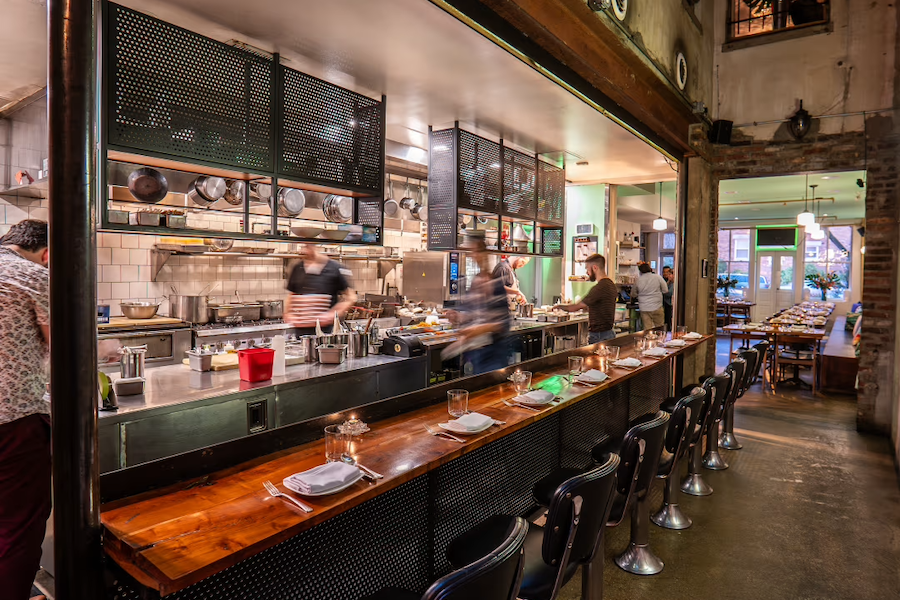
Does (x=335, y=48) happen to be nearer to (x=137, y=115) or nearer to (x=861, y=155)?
(x=137, y=115)

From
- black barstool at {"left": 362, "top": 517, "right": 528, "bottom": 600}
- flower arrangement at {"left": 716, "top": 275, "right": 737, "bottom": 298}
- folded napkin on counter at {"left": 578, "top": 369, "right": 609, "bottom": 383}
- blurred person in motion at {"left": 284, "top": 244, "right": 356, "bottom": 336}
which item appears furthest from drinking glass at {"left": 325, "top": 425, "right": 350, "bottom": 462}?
flower arrangement at {"left": 716, "top": 275, "right": 737, "bottom": 298}

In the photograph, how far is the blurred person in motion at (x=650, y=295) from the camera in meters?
8.73

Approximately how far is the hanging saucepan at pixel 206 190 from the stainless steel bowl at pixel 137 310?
141cm

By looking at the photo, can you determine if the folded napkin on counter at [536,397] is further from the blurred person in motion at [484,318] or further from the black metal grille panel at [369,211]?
the black metal grille panel at [369,211]

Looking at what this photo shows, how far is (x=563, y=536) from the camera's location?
186 cm

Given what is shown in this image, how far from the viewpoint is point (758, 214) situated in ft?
53.2

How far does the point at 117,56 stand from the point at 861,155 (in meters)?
7.57

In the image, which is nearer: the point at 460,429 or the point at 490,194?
the point at 460,429

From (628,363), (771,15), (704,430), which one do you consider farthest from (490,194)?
(771,15)

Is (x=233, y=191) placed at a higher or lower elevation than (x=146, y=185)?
higher

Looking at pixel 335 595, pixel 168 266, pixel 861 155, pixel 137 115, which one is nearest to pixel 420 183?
pixel 168 266

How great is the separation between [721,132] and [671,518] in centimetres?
549

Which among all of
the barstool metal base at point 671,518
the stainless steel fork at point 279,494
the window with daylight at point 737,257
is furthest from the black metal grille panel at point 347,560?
the window with daylight at point 737,257

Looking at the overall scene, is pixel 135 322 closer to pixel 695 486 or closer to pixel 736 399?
pixel 695 486
